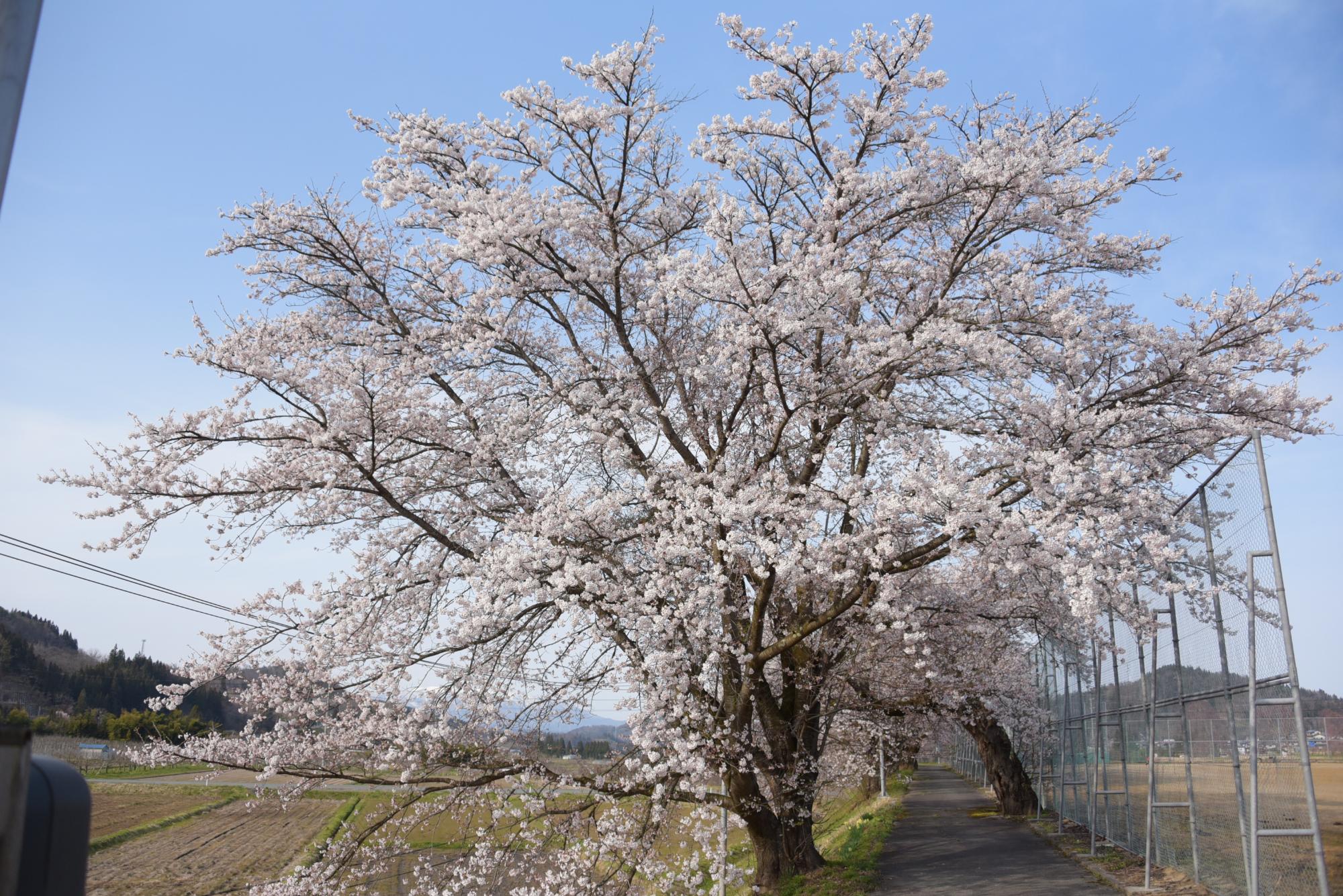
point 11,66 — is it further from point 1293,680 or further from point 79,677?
point 79,677

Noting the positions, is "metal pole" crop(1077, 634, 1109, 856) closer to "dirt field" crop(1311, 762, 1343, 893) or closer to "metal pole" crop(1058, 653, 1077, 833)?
"metal pole" crop(1058, 653, 1077, 833)

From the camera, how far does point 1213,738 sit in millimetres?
8789

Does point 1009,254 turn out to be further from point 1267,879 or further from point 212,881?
point 212,881

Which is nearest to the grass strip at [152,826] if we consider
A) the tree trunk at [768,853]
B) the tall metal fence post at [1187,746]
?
the tree trunk at [768,853]

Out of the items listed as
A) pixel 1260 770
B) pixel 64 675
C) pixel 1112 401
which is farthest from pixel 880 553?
pixel 64 675

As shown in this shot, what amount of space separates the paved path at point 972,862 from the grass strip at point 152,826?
67.6 feet

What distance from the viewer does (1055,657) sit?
18.2 meters

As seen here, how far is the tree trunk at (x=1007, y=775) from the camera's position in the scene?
2042cm

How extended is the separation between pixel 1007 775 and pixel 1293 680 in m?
15.4

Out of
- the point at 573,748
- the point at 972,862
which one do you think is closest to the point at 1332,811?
the point at 972,862

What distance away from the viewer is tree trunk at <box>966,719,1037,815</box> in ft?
67.0

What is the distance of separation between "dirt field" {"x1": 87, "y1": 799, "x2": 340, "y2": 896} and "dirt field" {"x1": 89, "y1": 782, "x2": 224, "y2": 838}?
4.53 ft

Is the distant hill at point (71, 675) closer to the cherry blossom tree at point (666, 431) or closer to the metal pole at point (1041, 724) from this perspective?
the cherry blossom tree at point (666, 431)

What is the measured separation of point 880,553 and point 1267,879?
3984 mm
